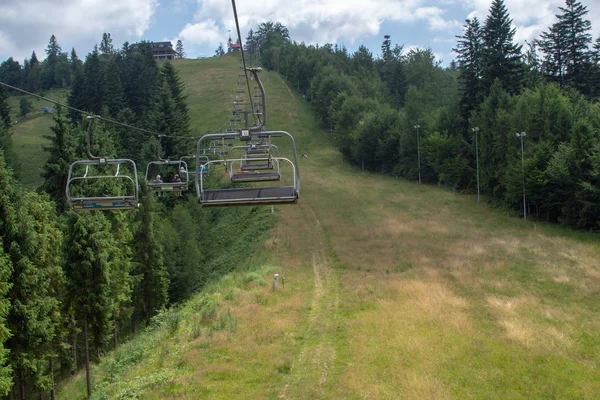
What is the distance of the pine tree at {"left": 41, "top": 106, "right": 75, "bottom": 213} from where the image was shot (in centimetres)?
3444

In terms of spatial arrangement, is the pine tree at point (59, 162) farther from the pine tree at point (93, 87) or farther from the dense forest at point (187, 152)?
the pine tree at point (93, 87)

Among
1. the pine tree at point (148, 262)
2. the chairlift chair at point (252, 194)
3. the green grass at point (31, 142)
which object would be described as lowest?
the pine tree at point (148, 262)

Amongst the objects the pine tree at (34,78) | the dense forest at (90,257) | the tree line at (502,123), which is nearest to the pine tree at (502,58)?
the tree line at (502,123)

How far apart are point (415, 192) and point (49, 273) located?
47014 millimetres

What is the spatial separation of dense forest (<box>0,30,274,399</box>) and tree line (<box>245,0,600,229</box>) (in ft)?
65.7

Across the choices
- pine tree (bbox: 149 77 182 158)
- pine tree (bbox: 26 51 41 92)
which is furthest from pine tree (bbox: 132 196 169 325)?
pine tree (bbox: 26 51 41 92)

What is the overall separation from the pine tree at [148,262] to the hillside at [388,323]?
809 centimetres

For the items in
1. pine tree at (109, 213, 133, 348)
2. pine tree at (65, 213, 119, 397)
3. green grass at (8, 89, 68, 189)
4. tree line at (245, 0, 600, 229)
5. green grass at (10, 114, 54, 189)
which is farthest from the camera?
green grass at (8, 89, 68, 189)

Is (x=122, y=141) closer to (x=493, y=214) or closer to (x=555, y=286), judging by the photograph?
(x=493, y=214)

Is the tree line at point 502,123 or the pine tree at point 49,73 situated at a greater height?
the pine tree at point 49,73

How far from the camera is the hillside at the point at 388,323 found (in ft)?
55.3

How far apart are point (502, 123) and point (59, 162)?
44212 millimetres

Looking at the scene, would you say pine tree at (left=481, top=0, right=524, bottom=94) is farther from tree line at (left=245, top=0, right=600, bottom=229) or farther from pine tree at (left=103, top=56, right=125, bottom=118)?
pine tree at (left=103, top=56, right=125, bottom=118)

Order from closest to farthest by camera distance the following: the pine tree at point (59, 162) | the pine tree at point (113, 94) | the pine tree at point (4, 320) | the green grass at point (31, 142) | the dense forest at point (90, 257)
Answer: the pine tree at point (4, 320)
the dense forest at point (90, 257)
the pine tree at point (59, 162)
the green grass at point (31, 142)
the pine tree at point (113, 94)
